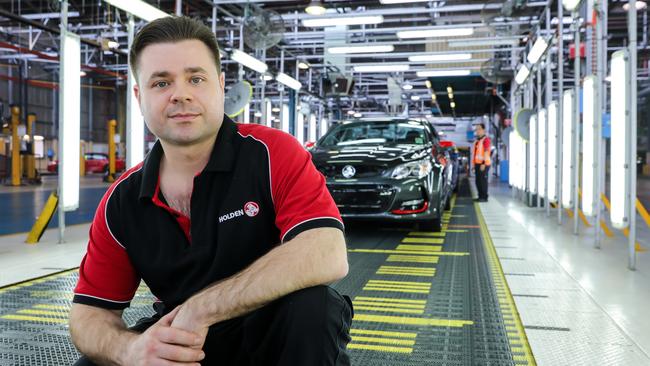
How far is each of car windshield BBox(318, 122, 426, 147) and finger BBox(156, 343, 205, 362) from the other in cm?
516

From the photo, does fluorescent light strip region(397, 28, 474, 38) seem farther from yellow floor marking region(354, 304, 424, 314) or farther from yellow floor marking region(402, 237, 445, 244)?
yellow floor marking region(354, 304, 424, 314)

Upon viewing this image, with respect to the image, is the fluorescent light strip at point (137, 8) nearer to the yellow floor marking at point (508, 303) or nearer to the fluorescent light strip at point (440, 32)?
the yellow floor marking at point (508, 303)

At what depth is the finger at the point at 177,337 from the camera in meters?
1.25

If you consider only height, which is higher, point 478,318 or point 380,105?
point 380,105

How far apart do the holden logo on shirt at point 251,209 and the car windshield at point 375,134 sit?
486 centimetres

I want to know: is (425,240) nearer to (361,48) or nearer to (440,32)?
(440,32)

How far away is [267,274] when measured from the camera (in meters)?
1.31

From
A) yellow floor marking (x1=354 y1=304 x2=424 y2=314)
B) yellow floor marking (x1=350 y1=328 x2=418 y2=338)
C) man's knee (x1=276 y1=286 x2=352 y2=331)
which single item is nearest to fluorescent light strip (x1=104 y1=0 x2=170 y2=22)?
yellow floor marking (x1=354 y1=304 x2=424 y2=314)

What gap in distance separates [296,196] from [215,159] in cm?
25

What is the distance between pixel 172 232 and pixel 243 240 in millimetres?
195

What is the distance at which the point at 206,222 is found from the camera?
4.79 feet

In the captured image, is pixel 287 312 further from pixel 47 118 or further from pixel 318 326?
pixel 47 118

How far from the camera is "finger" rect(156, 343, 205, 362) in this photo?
1.24m

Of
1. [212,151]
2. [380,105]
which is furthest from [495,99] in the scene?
[212,151]
